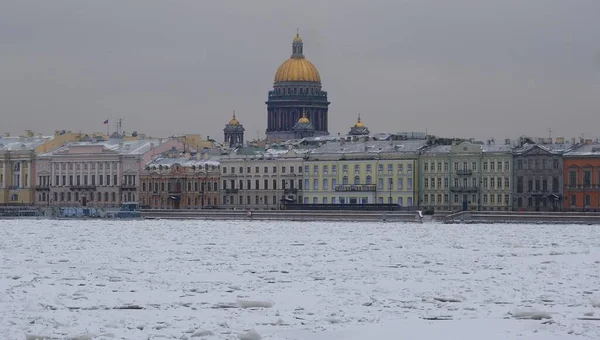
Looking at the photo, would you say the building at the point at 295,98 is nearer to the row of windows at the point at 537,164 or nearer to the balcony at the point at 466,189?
the balcony at the point at 466,189

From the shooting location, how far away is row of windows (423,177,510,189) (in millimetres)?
76394

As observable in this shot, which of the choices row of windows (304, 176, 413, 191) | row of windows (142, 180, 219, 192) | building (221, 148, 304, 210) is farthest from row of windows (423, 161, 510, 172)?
row of windows (142, 180, 219, 192)

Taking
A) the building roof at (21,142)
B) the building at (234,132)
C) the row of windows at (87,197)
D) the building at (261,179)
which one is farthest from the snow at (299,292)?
the building at (234,132)

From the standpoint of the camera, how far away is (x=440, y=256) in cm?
3447

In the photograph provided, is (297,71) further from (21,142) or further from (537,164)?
(537,164)

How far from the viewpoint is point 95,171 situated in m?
91.3

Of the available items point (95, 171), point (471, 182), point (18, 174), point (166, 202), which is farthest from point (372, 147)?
point (18, 174)

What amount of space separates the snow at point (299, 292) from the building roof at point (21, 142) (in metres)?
57.6

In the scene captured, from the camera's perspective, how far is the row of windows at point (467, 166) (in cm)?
7638

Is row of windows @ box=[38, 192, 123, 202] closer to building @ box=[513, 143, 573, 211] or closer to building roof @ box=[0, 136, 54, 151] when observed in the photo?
building roof @ box=[0, 136, 54, 151]

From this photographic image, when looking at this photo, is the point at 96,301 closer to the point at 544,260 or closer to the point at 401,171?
the point at 544,260

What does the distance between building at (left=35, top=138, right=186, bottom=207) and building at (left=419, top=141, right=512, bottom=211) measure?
19594 millimetres

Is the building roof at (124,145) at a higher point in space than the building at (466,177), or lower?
higher

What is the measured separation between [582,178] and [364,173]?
12.6 metres
